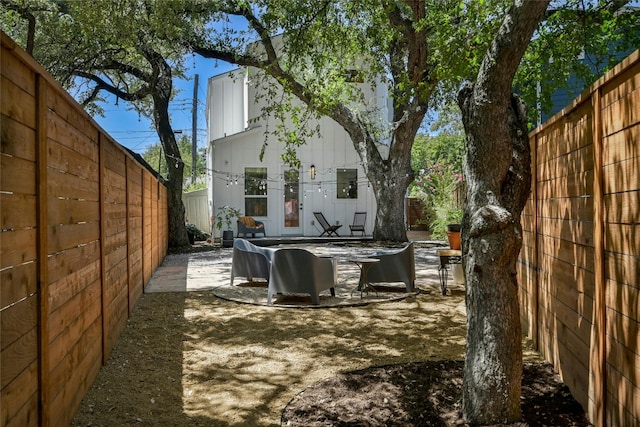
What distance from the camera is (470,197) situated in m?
2.84

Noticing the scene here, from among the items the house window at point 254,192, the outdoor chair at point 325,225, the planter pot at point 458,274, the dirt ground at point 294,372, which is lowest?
the dirt ground at point 294,372

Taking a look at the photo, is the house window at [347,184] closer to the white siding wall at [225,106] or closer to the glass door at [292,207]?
the glass door at [292,207]

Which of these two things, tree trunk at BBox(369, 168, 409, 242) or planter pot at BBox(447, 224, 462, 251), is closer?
planter pot at BBox(447, 224, 462, 251)

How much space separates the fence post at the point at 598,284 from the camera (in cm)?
236

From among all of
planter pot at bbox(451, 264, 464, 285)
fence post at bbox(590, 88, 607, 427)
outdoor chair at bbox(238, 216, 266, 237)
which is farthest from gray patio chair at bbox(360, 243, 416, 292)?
outdoor chair at bbox(238, 216, 266, 237)

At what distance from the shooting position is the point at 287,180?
16.6 metres

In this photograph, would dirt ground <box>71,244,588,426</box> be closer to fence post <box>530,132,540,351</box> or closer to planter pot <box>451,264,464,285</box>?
fence post <box>530,132,540,351</box>

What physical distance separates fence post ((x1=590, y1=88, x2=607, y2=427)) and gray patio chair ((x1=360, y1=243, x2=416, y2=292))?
4.32 meters

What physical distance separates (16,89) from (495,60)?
222cm

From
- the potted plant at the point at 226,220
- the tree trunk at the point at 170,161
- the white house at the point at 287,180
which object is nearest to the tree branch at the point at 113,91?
the tree trunk at the point at 170,161

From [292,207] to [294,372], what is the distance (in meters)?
13.0

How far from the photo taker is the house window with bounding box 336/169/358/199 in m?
17.0

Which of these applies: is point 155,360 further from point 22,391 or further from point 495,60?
point 495,60

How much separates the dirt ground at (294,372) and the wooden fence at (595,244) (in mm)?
322
